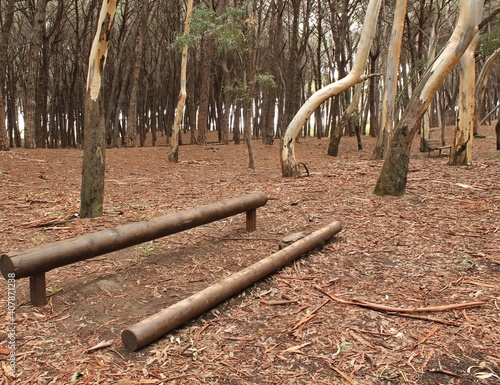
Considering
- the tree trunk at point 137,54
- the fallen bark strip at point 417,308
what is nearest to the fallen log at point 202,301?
the fallen bark strip at point 417,308

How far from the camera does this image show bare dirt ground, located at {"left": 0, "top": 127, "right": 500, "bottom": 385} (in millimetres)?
2660

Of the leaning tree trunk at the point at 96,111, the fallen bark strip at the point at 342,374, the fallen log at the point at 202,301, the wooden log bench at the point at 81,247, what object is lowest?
the fallen bark strip at the point at 342,374

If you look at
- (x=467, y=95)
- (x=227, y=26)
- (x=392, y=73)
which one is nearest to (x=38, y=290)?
(x=227, y=26)

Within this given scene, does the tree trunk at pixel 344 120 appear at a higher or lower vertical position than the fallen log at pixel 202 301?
higher

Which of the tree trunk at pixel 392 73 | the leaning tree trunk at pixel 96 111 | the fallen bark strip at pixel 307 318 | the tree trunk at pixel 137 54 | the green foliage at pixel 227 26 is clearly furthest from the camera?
the tree trunk at pixel 137 54

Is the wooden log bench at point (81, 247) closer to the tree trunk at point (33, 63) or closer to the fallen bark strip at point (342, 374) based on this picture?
the fallen bark strip at point (342, 374)

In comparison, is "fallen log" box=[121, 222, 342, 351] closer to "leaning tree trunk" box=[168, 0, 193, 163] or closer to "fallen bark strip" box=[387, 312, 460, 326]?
"fallen bark strip" box=[387, 312, 460, 326]

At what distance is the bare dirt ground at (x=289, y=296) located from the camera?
8.73 ft

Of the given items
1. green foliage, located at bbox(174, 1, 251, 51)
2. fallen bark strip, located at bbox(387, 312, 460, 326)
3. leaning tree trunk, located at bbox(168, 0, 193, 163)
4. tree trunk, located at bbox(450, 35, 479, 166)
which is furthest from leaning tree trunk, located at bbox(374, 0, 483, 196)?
leaning tree trunk, located at bbox(168, 0, 193, 163)

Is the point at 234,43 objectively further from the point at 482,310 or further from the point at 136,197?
the point at 482,310

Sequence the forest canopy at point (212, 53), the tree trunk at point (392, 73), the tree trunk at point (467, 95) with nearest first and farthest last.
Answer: the tree trunk at point (467, 95), the tree trunk at point (392, 73), the forest canopy at point (212, 53)

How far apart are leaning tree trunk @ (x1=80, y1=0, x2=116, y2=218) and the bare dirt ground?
616 mm

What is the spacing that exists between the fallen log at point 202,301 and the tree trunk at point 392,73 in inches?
305

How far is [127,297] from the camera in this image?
3.62 meters
